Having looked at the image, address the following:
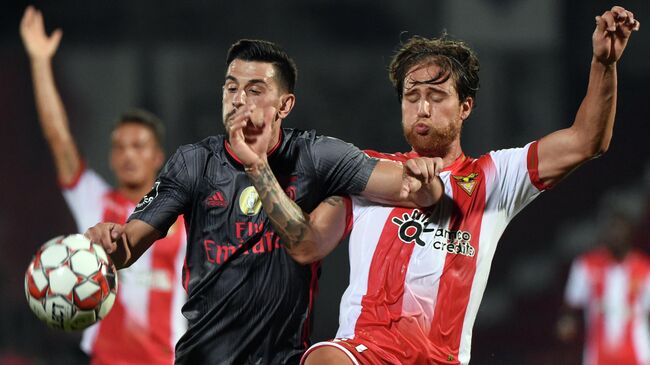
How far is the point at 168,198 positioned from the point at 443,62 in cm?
115

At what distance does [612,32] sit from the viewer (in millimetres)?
3262

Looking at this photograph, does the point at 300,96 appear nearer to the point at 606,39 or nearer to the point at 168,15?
the point at 168,15

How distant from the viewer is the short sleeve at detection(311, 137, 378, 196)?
11.1 ft

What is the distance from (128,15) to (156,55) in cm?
34

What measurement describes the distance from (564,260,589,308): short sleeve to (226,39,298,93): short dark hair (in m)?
3.54

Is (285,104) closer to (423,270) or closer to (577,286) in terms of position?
(423,270)

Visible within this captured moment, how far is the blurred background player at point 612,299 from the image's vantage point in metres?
6.38

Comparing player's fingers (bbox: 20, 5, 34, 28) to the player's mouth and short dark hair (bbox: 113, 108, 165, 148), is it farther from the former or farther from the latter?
the player's mouth

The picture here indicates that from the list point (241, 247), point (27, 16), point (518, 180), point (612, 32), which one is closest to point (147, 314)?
point (27, 16)

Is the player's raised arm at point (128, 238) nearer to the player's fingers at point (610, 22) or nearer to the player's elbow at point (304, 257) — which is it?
the player's elbow at point (304, 257)

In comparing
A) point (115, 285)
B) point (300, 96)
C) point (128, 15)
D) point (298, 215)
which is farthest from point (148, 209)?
point (128, 15)

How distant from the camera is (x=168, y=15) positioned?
675 centimetres

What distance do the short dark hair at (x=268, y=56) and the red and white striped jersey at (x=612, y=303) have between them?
357 centimetres

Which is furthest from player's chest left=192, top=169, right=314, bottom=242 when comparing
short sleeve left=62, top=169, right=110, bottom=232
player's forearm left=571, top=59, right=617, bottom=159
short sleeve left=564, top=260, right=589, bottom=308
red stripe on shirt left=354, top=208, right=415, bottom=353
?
short sleeve left=564, top=260, right=589, bottom=308
